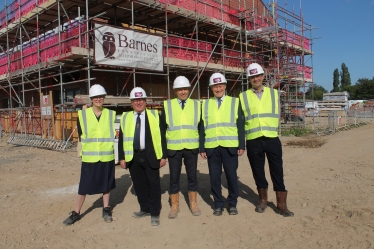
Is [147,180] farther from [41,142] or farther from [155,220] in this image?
[41,142]

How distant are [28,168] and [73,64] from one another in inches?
186

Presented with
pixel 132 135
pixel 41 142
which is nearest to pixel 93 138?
pixel 132 135

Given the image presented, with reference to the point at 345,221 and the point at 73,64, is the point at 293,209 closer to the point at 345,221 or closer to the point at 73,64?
the point at 345,221

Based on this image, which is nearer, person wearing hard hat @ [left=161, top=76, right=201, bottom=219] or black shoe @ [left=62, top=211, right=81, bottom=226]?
black shoe @ [left=62, top=211, right=81, bottom=226]

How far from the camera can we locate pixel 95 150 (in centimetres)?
459

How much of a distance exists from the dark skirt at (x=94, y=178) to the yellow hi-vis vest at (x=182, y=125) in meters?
0.97

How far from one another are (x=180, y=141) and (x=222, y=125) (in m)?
0.63

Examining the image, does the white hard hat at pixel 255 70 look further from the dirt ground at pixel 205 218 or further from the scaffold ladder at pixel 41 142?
the scaffold ladder at pixel 41 142

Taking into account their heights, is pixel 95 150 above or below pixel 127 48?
below

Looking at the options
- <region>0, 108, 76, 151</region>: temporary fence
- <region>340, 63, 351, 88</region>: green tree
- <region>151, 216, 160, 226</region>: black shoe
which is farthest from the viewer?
<region>340, 63, 351, 88</region>: green tree

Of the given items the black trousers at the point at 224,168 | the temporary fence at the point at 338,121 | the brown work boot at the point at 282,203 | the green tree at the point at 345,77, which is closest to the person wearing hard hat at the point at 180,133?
the black trousers at the point at 224,168

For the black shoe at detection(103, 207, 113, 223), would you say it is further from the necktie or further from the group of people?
the necktie

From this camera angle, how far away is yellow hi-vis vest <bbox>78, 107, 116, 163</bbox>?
4590mm

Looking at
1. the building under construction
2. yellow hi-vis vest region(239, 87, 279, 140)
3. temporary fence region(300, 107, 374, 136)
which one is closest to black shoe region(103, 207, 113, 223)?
yellow hi-vis vest region(239, 87, 279, 140)
